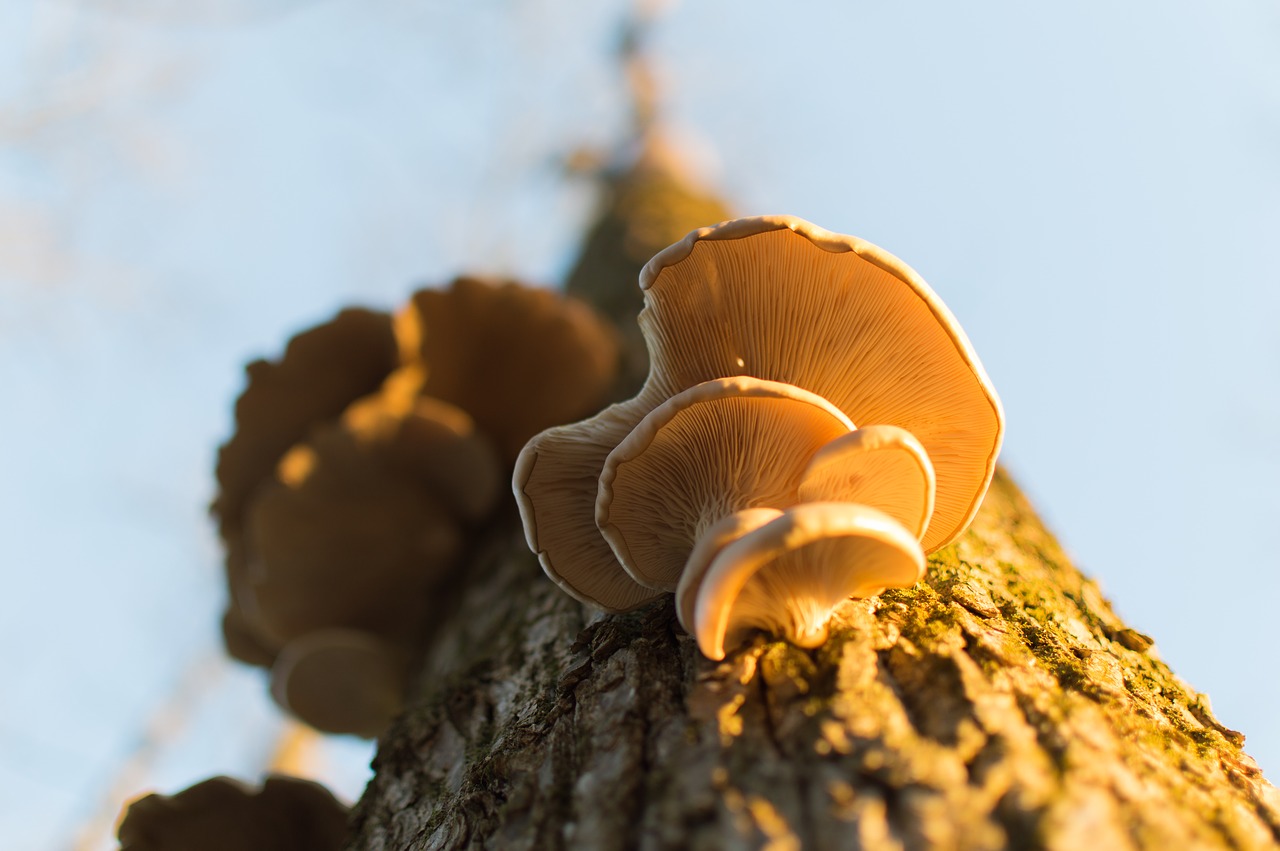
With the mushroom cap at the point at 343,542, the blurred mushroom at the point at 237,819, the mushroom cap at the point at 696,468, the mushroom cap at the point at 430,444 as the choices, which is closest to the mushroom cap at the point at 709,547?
the mushroom cap at the point at 696,468

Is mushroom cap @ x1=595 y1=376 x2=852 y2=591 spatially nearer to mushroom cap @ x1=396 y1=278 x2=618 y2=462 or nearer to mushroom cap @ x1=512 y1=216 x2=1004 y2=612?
mushroom cap @ x1=512 y1=216 x2=1004 y2=612

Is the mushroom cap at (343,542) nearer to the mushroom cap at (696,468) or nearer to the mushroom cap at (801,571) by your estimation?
the mushroom cap at (696,468)

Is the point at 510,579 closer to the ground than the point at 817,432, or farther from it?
closer to the ground

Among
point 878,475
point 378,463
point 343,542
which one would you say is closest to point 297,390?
point 378,463

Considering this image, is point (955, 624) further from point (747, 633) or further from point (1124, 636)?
point (1124, 636)

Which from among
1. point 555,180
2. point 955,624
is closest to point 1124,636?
point 955,624

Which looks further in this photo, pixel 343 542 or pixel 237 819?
pixel 343 542

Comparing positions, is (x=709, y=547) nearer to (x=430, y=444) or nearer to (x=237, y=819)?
(x=237, y=819)
